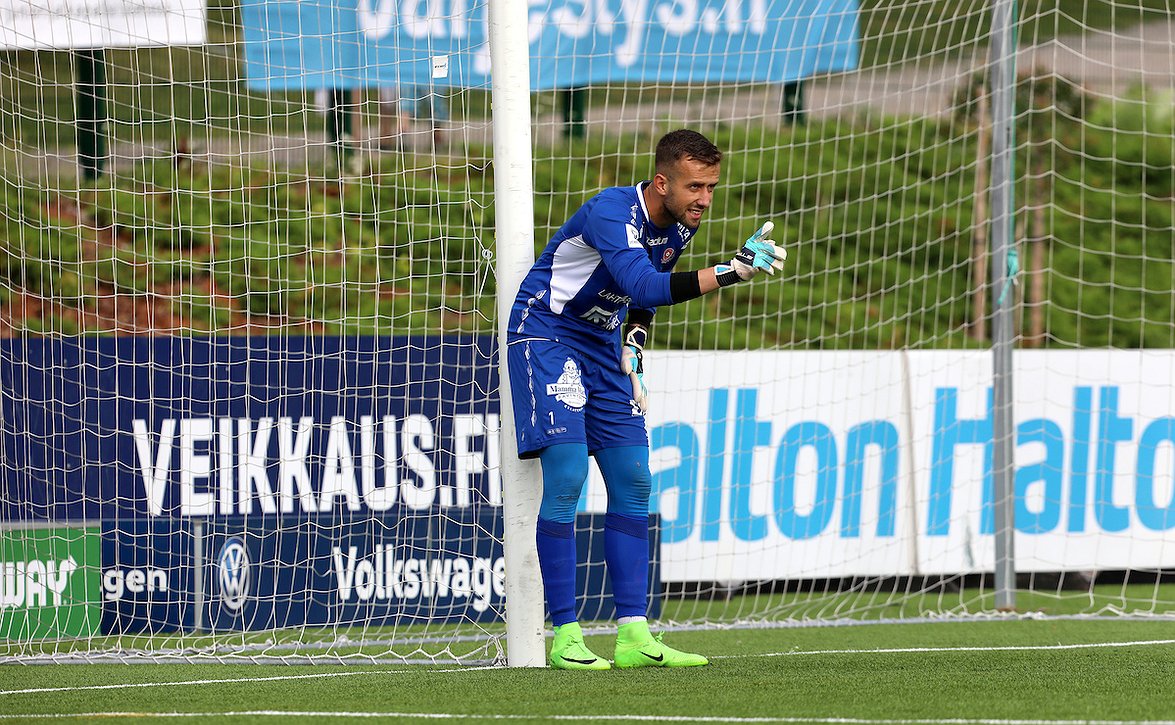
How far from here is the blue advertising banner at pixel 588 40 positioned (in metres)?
7.37

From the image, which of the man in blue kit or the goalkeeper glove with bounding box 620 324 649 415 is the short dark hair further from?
the goalkeeper glove with bounding box 620 324 649 415

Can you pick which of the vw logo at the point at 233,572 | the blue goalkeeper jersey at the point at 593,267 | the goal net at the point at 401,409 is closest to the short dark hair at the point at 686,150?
the blue goalkeeper jersey at the point at 593,267

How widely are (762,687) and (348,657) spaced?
2.32 m

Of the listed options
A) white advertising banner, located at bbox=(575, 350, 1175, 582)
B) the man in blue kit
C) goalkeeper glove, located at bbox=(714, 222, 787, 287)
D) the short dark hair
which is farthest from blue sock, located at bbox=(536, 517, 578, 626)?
white advertising banner, located at bbox=(575, 350, 1175, 582)

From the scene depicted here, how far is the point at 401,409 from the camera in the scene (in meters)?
7.70

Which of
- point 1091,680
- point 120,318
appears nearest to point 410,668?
point 1091,680

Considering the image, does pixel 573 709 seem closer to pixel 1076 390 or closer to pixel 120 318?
pixel 1076 390

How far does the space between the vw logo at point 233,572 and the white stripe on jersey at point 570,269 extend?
2789mm

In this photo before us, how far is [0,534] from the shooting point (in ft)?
20.9

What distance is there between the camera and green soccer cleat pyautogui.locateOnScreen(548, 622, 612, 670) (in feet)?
15.8

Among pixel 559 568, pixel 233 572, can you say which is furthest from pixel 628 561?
pixel 233 572

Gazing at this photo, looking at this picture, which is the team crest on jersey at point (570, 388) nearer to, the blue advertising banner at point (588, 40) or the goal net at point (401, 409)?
the goal net at point (401, 409)

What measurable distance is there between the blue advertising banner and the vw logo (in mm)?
2320

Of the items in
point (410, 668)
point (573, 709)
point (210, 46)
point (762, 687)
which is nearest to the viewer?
point (573, 709)
